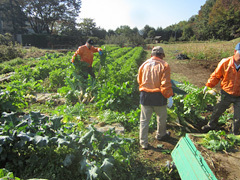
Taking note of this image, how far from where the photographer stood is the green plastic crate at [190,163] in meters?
1.81

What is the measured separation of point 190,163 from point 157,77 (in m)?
1.54

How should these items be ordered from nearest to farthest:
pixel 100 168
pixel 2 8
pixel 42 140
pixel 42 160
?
pixel 100 168, pixel 42 140, pixel 42 160, pixel 2 8

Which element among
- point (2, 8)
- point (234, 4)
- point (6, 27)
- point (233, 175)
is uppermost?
point (234, 4)

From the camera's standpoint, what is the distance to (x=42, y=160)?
2.59 m

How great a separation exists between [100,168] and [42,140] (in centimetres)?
86

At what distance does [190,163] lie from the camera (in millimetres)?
2041

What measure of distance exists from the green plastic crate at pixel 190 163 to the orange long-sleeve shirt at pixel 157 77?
1.00 meters

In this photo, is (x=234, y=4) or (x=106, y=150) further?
(x=234, y=4)

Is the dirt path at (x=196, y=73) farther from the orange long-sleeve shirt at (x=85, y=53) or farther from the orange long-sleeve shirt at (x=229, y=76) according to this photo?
the orange long-sleeve shirt at (x=85, y=53)

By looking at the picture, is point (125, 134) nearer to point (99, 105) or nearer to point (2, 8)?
point (99, 105)

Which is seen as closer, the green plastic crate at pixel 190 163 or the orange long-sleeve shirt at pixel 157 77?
the green plastic crate at pixel 190 163

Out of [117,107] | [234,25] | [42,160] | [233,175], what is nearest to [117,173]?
[42,160]

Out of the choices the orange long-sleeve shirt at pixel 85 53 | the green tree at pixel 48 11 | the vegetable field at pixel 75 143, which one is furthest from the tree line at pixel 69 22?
the vegetable field at pixel 75 143

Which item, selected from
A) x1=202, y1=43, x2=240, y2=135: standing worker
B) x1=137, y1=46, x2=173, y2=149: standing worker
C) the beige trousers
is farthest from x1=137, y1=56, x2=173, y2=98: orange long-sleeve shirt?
x1=202, y1=43, x2=240, y2=135: standing worker
